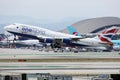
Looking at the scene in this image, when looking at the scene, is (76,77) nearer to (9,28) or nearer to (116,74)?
(116,74)

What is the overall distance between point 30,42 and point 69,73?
16085cm

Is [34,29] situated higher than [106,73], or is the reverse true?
[34,29]

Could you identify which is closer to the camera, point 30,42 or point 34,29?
point 34,29

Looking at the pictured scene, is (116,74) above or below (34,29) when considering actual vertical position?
below

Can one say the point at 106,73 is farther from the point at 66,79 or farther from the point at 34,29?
the point at 34,29

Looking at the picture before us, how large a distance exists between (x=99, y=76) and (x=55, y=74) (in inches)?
138

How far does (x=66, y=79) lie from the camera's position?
28.8m

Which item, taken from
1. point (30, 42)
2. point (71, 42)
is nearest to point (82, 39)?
point (71, 42)

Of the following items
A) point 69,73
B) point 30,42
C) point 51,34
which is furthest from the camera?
point 30,42

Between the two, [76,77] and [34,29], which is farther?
[34,29]

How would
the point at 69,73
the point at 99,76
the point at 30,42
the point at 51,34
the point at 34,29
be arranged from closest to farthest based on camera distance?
the point at 99,76 → the point at 69,73 → the point at 34,29 → the point at 51,34 → the point at 30,42

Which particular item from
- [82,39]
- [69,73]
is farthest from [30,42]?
[69,73]

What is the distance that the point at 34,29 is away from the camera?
104m

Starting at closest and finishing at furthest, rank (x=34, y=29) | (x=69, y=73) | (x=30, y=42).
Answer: (x=69, y=73) → (x=34, y=29) → (x=30, y=42)
